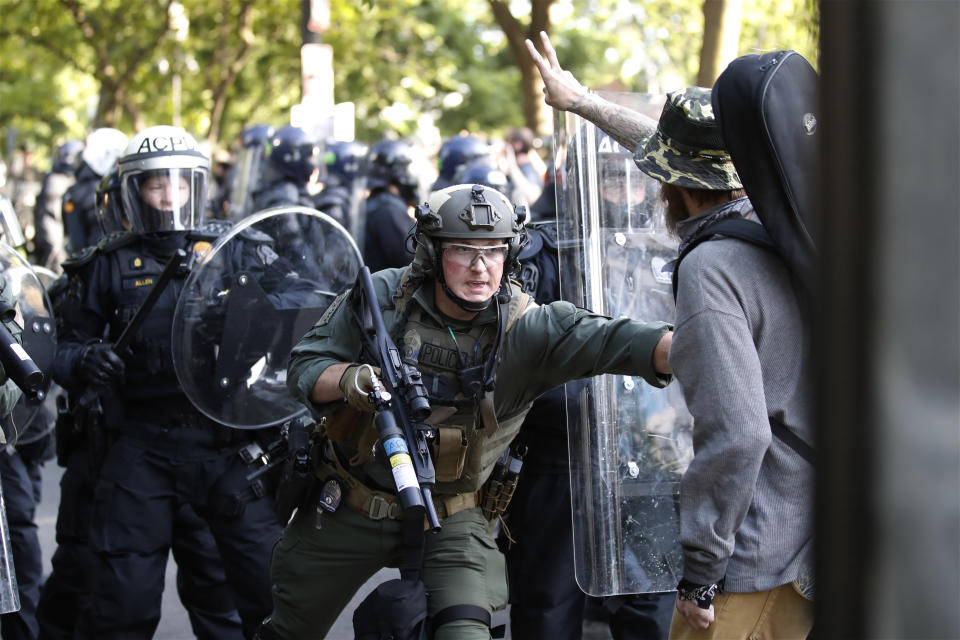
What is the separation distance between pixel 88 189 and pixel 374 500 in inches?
278

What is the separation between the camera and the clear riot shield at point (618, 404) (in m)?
3.63

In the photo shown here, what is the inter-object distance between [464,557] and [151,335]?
169 cm

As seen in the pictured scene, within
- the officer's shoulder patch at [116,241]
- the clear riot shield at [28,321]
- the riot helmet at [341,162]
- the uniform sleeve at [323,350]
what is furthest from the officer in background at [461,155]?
the uniform sleeve at [323,350]

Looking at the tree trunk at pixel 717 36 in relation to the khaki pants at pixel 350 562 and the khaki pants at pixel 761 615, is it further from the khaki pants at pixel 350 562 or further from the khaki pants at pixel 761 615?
the khaki pants at pixel 761 615

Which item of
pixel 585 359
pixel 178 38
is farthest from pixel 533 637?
pixel 178 38

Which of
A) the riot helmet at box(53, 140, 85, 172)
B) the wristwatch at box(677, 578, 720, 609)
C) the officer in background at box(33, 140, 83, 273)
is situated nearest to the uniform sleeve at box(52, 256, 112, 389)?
the wristwatch at box(677, 578, 720, 609)

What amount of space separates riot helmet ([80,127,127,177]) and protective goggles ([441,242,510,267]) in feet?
21.3

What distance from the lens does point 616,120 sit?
11.9 feet

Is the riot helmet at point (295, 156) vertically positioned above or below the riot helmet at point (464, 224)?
above

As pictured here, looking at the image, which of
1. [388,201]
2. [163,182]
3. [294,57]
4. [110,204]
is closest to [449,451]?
[163,182]

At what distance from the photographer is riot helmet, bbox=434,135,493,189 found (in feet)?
29.1

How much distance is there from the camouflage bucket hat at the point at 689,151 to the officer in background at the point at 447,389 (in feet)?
1.99

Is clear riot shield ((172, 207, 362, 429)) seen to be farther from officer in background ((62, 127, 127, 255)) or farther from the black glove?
officer in background ((62, 127, 127, 255))

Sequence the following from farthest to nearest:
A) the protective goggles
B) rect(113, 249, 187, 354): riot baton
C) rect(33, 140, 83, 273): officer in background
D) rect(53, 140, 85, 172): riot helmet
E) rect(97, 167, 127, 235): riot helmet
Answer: rect(53, 140, 85, 172): riot helmet, rect(33, 140, 83, 273): officer in background, rect(97, 167, 127, 235): riot helmet, rect(113, 249, 187, 354): riot baton, the protective goggles
